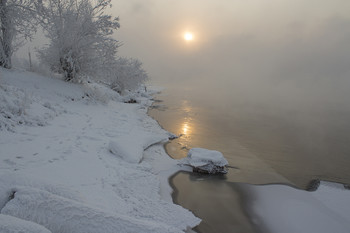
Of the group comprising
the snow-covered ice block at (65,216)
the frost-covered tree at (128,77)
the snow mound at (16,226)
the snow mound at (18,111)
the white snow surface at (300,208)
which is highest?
the frost-covered tree at (128,77)

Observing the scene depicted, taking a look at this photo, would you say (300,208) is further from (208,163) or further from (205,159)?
(205,159)

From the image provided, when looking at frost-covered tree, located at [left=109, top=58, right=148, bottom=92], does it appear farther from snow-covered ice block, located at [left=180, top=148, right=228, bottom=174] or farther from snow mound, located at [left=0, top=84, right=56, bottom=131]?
snow-covered ice block, located at [left=180, top=148, right=228, bottom=174]

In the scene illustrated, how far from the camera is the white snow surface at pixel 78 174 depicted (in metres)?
2.81

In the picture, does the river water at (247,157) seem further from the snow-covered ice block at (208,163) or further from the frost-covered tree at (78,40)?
the frost-covered tree at (78,40)

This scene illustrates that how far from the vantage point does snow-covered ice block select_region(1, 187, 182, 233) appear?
2.69 metres

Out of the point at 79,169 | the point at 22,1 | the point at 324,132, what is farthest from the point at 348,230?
the point at 22,1

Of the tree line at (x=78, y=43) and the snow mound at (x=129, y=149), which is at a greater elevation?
the tree line at (x=78, y=43)

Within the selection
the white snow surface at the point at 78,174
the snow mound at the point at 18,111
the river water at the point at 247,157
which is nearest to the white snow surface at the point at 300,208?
the river water at the point at 247,157

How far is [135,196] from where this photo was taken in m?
4.86

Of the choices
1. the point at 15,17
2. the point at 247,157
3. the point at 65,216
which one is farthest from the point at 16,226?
the point at 15,17

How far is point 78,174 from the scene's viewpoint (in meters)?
4.96

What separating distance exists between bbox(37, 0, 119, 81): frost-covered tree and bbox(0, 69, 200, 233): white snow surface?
6.25 metres

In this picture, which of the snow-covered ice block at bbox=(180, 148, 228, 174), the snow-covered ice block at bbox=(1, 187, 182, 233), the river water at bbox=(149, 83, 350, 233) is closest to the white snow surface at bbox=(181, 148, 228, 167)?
the snow-covered ice block at bbox=(180, 148, 228, 174)

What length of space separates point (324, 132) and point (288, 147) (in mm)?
5611
